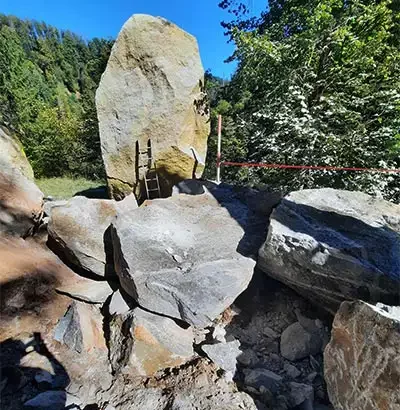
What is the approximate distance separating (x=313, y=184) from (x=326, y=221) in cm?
263

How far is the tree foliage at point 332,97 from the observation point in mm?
4738

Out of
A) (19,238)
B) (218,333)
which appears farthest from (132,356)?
(19,238)

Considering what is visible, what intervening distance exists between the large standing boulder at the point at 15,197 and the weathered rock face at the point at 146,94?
1110 mm

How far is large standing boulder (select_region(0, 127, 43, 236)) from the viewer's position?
3219 mm

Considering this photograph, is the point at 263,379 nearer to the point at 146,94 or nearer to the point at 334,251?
the point at 334,251

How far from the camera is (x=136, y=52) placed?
13.0 ft

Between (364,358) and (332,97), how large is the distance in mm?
4667

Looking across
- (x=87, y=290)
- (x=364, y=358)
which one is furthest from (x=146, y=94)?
(x=364, y=358)

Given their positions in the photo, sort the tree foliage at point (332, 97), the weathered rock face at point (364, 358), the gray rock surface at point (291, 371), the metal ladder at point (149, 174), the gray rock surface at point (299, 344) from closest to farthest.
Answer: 1. the weathered rock face at point (364, 358)
2. the gray rock surface at point (291, 371)
3. the gray rock surface at point (299, 344)
4. the metal ladder at point (149, 174)
5. the tree foliage at point (332, 97)

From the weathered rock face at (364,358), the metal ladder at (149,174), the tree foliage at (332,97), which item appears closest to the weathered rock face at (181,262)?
the weathered rock face at (364,358)

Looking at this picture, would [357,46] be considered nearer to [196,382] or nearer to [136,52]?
[136,52]

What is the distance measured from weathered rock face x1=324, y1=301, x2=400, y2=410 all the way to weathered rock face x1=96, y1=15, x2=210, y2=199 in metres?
3.13

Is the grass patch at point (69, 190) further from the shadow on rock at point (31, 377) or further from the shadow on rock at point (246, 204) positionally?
the shadow on rock at point (31, 377)

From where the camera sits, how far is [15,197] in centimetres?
340
